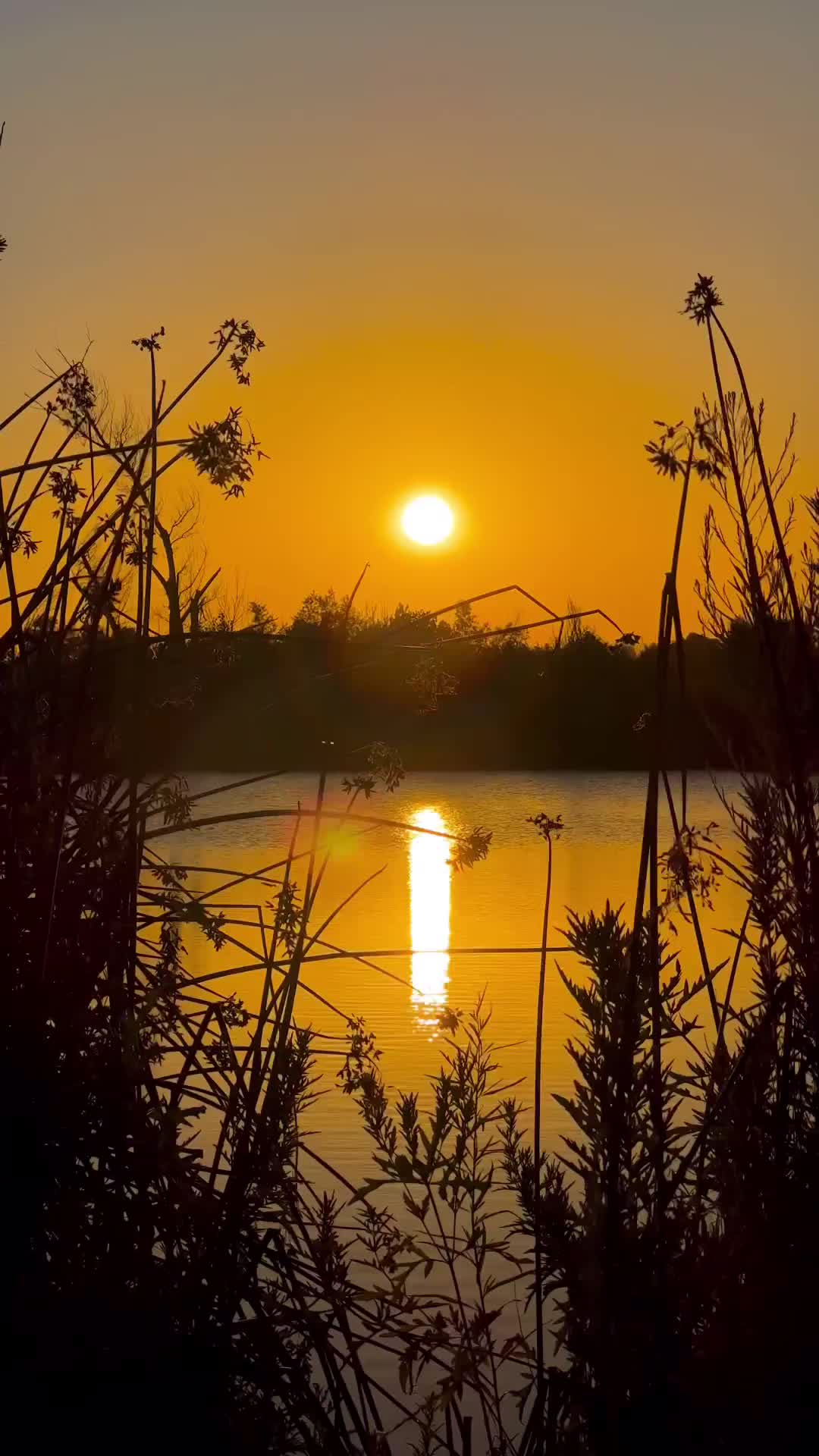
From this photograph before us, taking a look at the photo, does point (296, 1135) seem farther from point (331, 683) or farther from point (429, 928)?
point (429, 928)

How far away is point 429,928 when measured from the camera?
12445 mm

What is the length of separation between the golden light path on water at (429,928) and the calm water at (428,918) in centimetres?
3

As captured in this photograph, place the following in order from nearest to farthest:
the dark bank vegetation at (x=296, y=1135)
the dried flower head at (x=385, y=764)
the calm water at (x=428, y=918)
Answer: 1. the dark bank vegetation at (x=296, y=1135)
2. the dried flower head at (x=385, y=764)
3. the calm water at (x=428, y=918)

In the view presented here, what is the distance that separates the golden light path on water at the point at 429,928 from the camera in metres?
8.26

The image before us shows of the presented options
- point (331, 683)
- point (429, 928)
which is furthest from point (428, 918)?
point (331, 683)

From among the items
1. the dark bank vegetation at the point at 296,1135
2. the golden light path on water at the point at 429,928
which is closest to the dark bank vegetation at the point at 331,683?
the dark bank vegetation at the point at 296,1135

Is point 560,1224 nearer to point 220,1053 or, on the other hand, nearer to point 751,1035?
point 751,1035

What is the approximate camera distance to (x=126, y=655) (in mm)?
2018

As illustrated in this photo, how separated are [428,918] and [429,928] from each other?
2.59 ft

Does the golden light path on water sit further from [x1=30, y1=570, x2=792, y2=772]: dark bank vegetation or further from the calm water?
[x1=30, y1=570, x2=792, y2=772]: dark bank vegetation

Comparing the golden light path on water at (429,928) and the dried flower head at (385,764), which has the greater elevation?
the dried flower head at (385,764)

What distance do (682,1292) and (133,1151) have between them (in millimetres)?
616

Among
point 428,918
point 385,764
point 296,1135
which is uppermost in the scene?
point 385,764

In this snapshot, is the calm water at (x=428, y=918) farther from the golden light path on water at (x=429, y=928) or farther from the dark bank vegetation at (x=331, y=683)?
the dark bank vegetation at (x=331, y=683)
